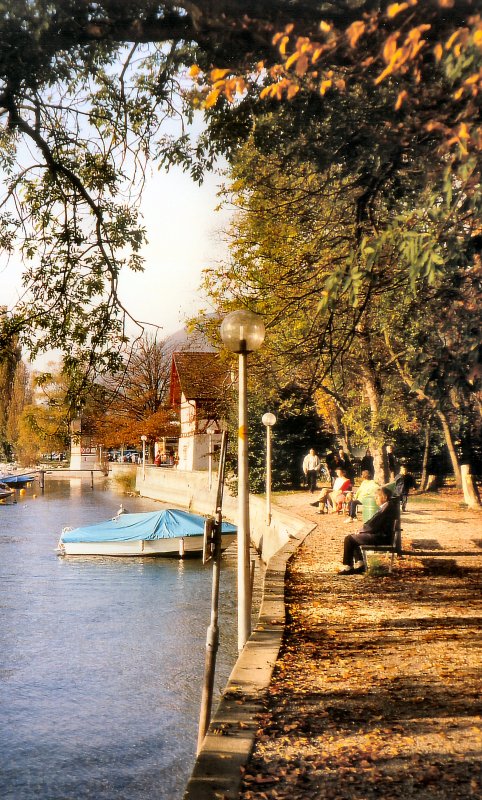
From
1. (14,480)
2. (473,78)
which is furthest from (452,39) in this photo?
(14,480)

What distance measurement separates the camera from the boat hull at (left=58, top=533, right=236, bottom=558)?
33.5 meters

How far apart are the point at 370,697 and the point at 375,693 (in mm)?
122

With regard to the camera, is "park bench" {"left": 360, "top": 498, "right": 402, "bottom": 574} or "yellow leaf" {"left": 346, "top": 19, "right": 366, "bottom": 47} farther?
"park bench" {"left": 360, "top": 498, "right": 402, "bottom": 574}

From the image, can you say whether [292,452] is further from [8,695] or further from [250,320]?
[250,320]

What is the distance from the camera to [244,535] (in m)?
9.00

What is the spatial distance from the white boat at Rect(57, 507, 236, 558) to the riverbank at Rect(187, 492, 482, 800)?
69.6 feet

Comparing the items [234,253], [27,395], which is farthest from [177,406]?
[234,253]

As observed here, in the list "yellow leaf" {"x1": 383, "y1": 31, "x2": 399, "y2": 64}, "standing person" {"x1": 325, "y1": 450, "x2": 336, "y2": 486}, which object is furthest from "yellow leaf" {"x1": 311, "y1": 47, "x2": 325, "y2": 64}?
"standing person" {"x1": 325, "y1": 450, "x2": 336, "y2": 486}

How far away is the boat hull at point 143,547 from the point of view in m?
33.5

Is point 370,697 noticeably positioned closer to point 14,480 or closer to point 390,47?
point 390,47

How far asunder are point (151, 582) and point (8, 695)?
42.5 feet

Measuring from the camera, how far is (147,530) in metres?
34.1

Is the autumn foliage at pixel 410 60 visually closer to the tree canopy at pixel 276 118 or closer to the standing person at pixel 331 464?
the tree canopy at pixel 276 118

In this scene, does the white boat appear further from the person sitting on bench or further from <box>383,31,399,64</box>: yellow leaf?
<box>383,31,399,64</box>: yellow leaf
